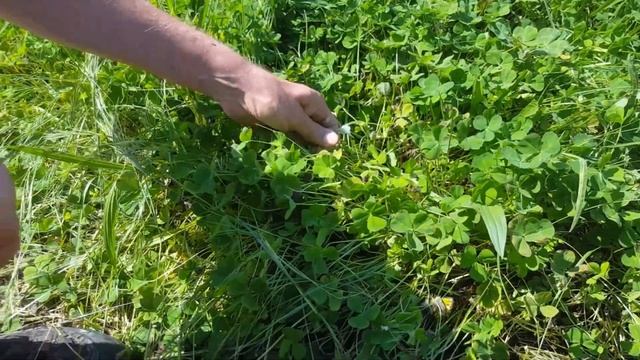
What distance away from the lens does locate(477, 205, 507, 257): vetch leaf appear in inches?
65.8

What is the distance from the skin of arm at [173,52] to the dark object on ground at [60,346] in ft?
2.01

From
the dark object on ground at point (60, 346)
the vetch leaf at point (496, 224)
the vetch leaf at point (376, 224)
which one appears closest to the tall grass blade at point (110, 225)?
the dark object on ground at point (60, 346)

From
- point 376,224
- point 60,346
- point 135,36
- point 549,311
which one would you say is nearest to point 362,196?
point 376,224

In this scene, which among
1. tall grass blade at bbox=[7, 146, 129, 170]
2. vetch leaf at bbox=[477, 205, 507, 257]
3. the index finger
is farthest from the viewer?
the index finger

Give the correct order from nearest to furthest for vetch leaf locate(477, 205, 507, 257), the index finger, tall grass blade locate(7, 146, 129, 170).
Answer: vetch leaf locate(477, 205, 507, 257) → tall grass blade locate(7, 146, 129, 170) → the index finger

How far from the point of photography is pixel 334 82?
2168 millimetres

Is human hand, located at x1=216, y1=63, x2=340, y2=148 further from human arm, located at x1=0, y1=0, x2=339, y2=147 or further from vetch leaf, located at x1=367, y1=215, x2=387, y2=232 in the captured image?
vetch leaf, located at x1=367, y1=215, x2=387, y2=232

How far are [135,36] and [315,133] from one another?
0.49 meters

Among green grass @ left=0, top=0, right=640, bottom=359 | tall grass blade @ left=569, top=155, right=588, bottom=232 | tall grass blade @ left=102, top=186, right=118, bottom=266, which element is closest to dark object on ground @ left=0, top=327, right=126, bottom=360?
green grass @ left=0, top=0, right=640, bottom=359

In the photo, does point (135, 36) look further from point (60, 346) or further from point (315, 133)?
point (60, 346)

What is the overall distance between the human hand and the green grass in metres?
0.05

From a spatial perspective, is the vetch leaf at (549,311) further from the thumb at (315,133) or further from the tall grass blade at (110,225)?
the tall grass blade at (110,225)

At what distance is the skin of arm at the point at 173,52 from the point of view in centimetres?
174

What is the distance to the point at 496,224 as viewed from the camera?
170cm
